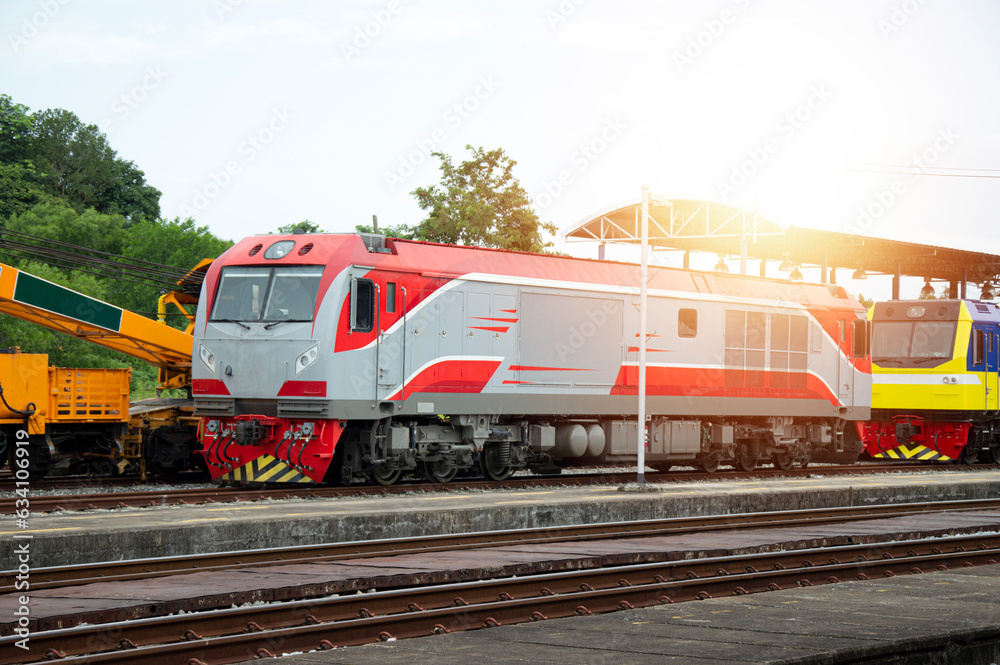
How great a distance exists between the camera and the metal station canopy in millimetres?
36344

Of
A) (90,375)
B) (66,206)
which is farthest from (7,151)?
(90,375)

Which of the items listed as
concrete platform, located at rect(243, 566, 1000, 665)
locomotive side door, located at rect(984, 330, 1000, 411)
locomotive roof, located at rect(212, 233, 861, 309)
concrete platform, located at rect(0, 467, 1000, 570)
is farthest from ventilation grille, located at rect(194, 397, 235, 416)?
locomotive side door, located at rect(984, 330, 1000, 411)

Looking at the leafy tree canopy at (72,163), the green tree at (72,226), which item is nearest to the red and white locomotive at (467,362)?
the green tree at (72,226)

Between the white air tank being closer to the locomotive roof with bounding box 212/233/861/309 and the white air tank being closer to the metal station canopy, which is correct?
the locomotive roof with bounding box 212/233/861/309

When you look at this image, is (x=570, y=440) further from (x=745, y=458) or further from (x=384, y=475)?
(x=745, y=458)

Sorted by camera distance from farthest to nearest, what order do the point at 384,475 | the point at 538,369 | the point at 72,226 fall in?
1. the point at 72,226
2. the point at 538,369
3. the point at 384,475

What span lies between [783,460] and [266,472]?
12734 millimetres

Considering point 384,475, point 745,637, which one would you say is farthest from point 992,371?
point 745,637

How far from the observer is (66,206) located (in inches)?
2697

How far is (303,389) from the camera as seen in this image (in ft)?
57.1

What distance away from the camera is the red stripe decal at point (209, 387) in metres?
18.1

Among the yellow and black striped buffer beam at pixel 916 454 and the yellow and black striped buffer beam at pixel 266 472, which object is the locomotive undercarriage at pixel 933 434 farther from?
the yellow and black striped buffer beam at pixel 266 472

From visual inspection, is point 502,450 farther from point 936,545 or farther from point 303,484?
point 936,545

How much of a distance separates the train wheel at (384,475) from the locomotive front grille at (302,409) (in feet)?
5.49
